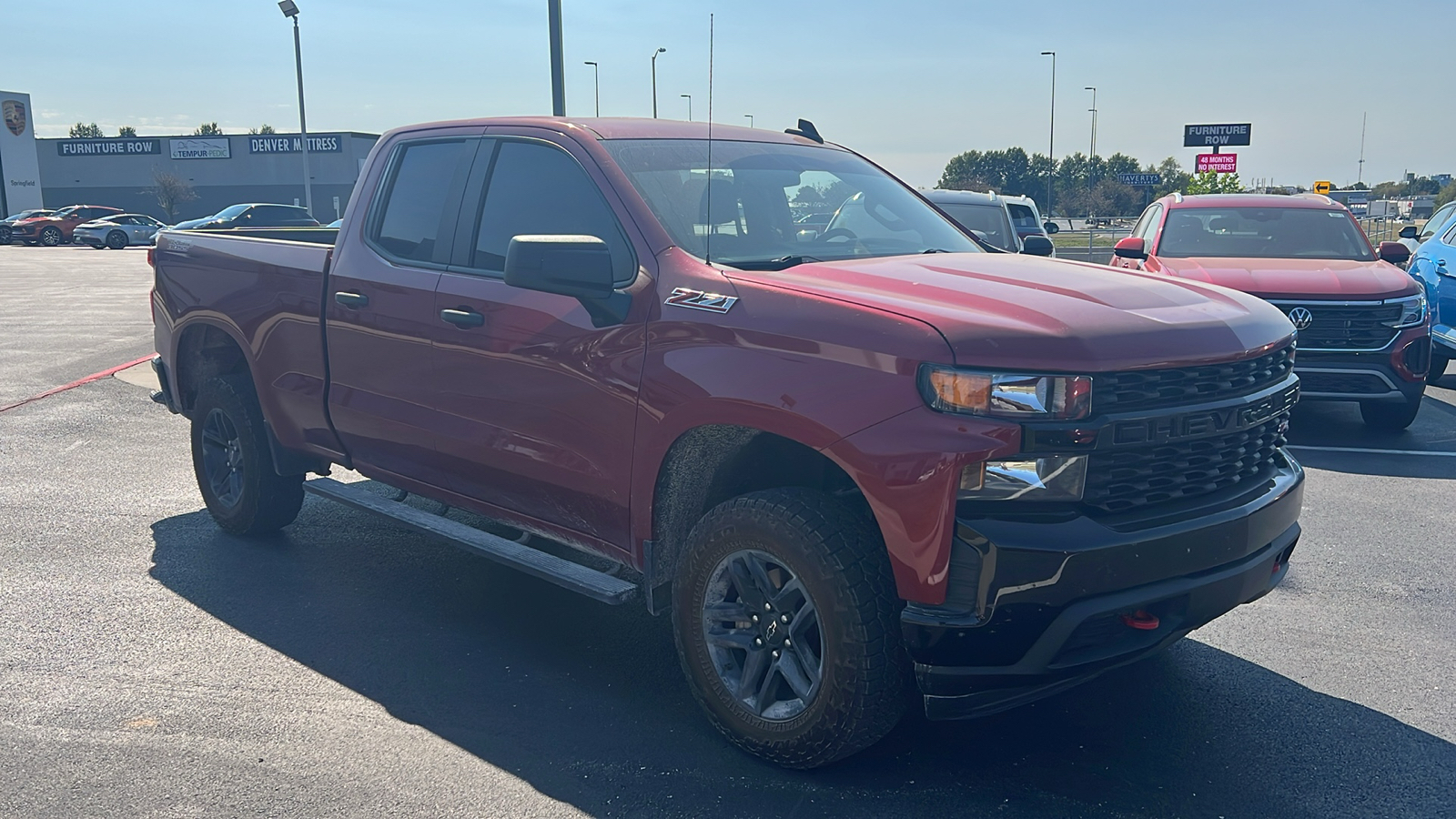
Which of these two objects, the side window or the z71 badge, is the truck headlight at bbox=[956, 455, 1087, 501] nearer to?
the z71 badge

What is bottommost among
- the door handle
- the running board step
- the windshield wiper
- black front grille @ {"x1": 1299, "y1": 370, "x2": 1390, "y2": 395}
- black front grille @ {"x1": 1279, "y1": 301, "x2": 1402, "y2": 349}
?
black front grille @ {"x1": 1299, "y1": 370, "x2": 1390, "y2": 395}

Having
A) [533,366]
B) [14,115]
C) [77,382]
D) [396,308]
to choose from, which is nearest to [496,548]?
[533,366]

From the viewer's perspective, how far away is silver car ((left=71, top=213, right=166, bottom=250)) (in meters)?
47.0

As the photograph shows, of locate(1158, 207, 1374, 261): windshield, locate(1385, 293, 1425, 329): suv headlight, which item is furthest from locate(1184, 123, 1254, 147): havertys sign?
locate(1385, 293, 1425, 329): suv headlight

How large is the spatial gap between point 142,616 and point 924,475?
141 inches

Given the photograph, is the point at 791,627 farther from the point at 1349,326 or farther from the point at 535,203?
the point at 1349,326

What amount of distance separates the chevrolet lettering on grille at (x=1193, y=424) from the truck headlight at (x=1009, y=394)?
15 cm

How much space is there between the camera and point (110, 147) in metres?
79.5

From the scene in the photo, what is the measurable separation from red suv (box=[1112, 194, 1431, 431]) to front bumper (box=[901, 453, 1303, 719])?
4.84 meters

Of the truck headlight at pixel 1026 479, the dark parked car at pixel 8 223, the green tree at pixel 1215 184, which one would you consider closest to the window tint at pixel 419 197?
the truck headlight at pixel 1026 479

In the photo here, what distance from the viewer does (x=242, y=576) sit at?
5555 mm

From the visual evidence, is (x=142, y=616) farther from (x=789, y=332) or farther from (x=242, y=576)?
(x=789, y=332)

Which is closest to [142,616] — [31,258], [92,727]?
[92,727]

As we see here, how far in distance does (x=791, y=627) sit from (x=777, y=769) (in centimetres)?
47
